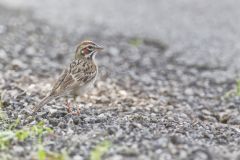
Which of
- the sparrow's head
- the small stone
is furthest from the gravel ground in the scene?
the sparrow's head

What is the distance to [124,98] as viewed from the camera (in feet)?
40.4

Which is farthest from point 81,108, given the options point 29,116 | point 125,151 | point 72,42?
point 72,42

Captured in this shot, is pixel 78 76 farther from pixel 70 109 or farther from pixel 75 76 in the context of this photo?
pixel 70 109

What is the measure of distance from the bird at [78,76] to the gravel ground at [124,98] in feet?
1.10

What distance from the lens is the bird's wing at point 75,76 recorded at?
33.6ft

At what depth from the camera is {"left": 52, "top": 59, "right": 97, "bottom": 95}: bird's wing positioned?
10.2m

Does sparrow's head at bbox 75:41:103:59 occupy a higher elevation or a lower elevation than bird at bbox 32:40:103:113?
higher

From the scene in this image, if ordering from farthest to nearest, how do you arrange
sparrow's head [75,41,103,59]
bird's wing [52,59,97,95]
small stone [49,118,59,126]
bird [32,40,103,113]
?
sparrow's head [75,41,103,59]
bird's wing [52,59,97,95]
bird [32,40,103,113]
small stone [49,118,59,126]

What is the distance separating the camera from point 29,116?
31.9 feet

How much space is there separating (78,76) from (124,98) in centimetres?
193

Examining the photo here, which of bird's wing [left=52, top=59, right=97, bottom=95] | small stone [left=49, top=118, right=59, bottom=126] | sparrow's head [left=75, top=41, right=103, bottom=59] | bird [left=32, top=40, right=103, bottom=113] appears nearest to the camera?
small stone [left=49, top=118, right=59, bottom=126]

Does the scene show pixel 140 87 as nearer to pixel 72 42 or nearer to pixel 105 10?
pixel 72 42

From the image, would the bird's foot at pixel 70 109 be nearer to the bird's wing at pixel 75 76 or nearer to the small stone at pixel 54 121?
the bird's wing at pixel 75 76

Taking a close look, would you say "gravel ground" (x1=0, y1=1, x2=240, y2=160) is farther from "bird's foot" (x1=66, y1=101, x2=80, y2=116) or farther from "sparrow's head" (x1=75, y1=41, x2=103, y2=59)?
"sparrow's head" (x1=75, y1=41, x2=103, y2=59)
